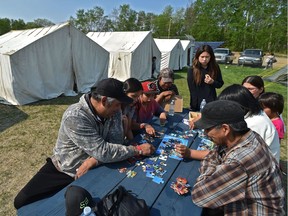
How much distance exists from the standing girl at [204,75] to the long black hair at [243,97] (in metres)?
1.67

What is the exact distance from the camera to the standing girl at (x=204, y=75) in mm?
3627

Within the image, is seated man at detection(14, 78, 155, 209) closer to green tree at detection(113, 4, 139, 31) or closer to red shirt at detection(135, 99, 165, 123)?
red shirt at detection(135, 99, 165, 123)

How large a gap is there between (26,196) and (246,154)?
1.88 metres

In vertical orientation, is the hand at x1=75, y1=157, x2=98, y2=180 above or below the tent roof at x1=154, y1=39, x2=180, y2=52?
below

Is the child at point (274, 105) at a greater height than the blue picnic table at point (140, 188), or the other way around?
the child at point (274, 105)

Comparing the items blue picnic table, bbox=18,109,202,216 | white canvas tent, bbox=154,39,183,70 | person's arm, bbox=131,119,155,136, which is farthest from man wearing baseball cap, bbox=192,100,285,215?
white canvas tent, bbox=154,39,183,70

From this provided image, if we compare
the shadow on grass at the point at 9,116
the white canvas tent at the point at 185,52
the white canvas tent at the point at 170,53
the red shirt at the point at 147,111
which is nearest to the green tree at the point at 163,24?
the white canvas tent at the point at 185,52

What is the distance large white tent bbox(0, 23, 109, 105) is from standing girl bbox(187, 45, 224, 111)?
5.77 m

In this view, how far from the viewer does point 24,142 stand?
4.54 meters

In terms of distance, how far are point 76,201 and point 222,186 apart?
0.93 metres

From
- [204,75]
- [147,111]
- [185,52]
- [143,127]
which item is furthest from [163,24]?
[143,127]

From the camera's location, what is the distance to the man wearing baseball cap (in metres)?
1.28

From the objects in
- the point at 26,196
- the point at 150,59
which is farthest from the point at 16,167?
the point at 150,59

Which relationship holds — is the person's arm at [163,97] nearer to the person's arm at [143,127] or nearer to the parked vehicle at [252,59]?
the person's arm at [143,127]
